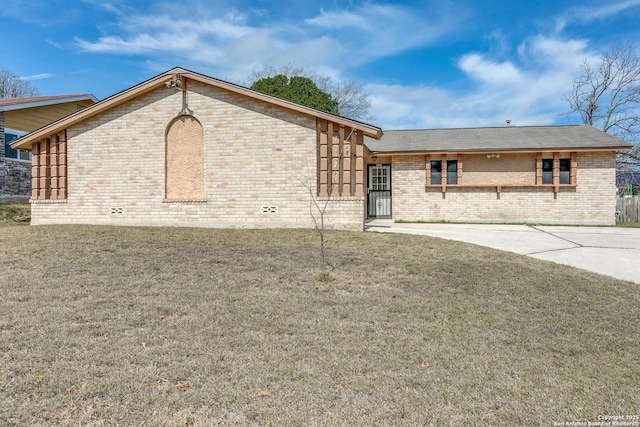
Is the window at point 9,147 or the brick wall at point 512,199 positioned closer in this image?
the brick wall at point 512,199

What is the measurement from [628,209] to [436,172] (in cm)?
1030

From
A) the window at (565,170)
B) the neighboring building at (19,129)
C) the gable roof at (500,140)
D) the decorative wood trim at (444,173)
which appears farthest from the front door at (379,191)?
the neighboring building at (19,129)

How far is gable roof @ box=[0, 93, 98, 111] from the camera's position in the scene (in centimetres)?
1700

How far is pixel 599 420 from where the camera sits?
2443 millimetres

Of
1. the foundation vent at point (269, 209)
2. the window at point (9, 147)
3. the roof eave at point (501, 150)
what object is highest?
the window at point (9, 147)

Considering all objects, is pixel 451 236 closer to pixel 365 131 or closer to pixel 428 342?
pixel 365 131

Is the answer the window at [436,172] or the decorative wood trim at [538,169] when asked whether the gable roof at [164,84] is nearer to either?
the window at [436,172]

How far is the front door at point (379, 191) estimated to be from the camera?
658 inches

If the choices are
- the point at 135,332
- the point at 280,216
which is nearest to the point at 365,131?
the point at 280,216

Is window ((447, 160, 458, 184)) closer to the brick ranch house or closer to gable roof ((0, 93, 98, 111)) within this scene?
the brick ranch house

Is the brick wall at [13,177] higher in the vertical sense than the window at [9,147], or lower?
lower

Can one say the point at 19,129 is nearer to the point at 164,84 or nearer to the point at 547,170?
the point at 164,84

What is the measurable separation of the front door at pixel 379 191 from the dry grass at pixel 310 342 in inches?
390

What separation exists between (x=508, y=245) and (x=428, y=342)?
6.44 m
